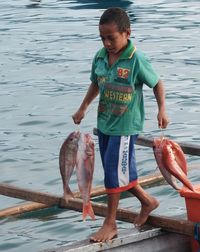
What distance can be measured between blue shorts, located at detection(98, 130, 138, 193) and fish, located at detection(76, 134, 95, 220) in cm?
11

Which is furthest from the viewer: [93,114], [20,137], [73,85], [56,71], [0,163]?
[56,71]

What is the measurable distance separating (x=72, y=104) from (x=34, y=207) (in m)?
5.79

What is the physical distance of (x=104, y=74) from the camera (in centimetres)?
620

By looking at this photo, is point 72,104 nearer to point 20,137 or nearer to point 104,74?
point 20,137

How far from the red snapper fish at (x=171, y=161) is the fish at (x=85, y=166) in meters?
0.44

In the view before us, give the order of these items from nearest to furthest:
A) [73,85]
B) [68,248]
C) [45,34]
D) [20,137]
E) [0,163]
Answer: [68,248] → [0,163] → [20,137] → [73,85] → [45,34]

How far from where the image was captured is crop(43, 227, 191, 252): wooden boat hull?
591 cm

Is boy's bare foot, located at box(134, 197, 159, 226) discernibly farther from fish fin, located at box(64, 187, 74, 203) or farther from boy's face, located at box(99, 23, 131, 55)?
boy's face, located at box(99, 23, 131, 55)

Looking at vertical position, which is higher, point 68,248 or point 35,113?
point 68,248

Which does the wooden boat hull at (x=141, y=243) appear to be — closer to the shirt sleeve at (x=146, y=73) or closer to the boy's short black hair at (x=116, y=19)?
the shirt sleeve at (x=146, y=73)

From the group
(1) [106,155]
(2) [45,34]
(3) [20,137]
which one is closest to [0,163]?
(3) [20,137]

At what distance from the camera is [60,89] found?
14906 millimetres

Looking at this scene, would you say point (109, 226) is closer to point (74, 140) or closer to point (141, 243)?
point (141, 243)

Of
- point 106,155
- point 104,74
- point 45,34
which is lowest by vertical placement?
point 45,34
